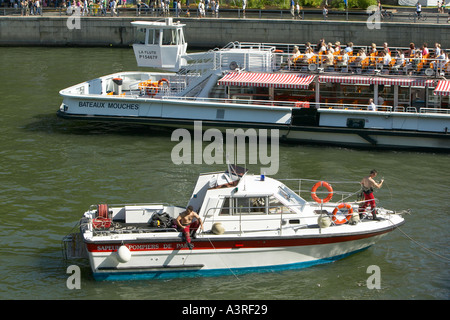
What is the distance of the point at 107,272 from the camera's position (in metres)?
16.8

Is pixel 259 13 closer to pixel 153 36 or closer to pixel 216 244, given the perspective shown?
pixel 153 36

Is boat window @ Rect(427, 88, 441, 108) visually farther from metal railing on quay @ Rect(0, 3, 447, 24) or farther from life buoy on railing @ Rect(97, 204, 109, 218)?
metal railing on quay @ Rect(0, 3, 447, 24)

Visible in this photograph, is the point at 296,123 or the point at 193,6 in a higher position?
the point at 193,6

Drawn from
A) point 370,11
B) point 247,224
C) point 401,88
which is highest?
point 370,11

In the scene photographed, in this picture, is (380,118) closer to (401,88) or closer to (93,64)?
(401,88)

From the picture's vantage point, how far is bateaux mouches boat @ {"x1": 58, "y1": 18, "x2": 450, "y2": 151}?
27.2 metres

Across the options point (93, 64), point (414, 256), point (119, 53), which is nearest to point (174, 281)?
point (414, 256)

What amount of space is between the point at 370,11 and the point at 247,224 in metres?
35.1

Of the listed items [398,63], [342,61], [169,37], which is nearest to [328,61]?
[342,61]

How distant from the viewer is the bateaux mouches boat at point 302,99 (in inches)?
1072

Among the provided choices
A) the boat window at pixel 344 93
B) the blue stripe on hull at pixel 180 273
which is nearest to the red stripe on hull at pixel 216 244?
the blue stripe on hull at pixel 180 273

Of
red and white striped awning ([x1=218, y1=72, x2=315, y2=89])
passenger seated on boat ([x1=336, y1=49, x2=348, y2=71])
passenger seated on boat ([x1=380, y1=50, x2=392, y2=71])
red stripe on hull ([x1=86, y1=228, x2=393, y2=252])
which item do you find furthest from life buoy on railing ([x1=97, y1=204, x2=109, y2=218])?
passenger seated on boat ([x1=380, y1=50, x2=392, y2=71])

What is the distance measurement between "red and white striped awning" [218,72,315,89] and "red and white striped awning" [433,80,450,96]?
185 inches
